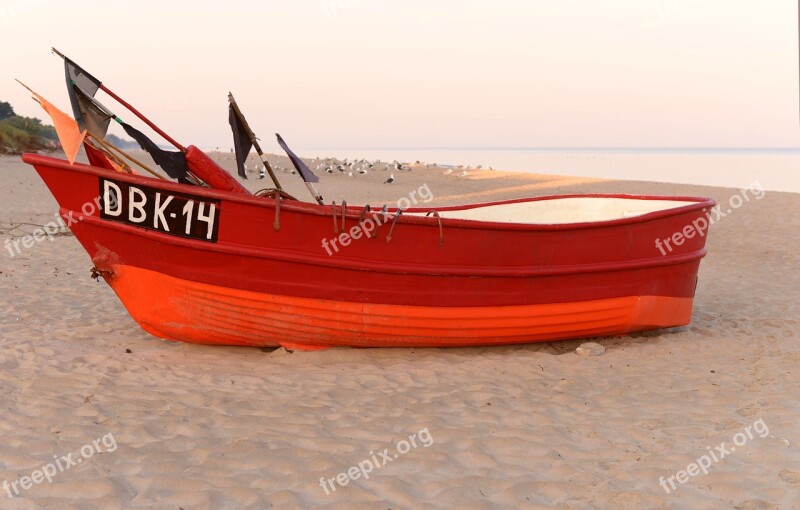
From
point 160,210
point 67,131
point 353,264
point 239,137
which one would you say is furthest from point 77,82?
point 353,264

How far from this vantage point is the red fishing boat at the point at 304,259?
5164mm

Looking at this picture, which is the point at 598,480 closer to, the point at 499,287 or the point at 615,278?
the point at 499,287

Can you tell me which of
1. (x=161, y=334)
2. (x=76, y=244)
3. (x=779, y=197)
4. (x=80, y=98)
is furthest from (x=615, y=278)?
(x=779, y=197)

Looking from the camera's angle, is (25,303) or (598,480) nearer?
(598,480)

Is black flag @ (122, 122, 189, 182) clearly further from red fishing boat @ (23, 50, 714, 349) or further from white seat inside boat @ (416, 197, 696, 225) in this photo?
white seat inside boat @ (416, 197, 696, 225)

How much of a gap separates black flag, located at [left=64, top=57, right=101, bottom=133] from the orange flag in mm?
64

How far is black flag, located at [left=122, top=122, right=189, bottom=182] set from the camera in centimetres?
510

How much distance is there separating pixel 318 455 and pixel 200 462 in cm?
63

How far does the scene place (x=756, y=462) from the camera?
12.2 feet
